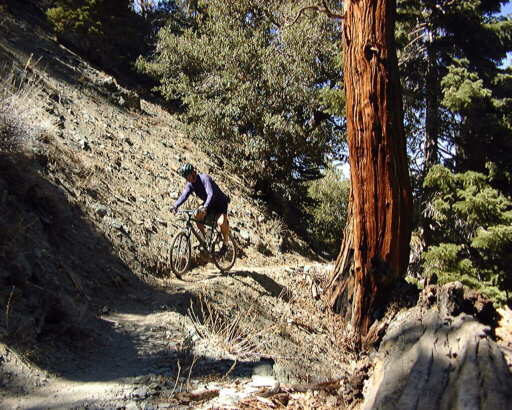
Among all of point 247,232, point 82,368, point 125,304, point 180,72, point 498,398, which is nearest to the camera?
point 498,398

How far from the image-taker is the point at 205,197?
8711 mm

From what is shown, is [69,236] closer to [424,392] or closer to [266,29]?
[424,392]

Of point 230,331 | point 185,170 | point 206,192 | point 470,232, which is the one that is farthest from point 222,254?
point 470,232

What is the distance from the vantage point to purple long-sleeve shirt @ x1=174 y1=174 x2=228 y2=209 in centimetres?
830

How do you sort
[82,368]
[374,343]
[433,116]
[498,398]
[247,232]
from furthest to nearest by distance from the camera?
[247,232], [433,116], [82,368], [374,343], [498,398]

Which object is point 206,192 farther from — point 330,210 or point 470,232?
point 330,210

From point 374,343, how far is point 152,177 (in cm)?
948

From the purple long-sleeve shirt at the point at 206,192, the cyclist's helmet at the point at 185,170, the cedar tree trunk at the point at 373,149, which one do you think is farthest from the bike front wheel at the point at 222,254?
the cedar tree trunk at the point at 373,149

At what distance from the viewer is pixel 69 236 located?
25.7 feet

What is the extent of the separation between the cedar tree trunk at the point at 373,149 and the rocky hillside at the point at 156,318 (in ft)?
3.38

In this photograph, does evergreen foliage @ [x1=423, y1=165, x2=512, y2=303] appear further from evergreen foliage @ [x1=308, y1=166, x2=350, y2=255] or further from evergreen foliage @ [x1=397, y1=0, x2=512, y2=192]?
evergreen foliage @ [x1=308, y1=166, x2=350, y2=255]

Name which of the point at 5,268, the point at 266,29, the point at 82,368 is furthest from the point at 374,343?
the point at 266,29

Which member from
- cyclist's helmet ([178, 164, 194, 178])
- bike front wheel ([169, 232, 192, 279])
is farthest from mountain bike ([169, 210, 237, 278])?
cyclist's helmet ([178, 164, 194, 178])

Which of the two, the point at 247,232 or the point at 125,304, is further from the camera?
the point at 247,232
